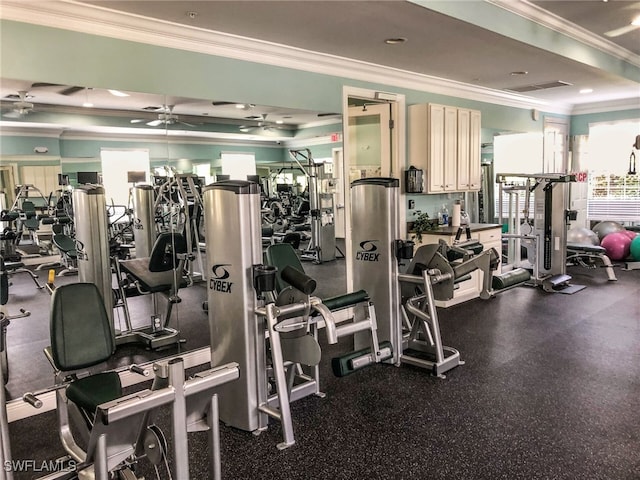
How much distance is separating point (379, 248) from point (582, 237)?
16.9ft

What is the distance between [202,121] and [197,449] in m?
2.36

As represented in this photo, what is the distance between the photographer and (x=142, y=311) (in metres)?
4.29

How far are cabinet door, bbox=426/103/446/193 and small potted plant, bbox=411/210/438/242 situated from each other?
347 millimetres

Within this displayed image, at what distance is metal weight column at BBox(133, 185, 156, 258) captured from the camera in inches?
148

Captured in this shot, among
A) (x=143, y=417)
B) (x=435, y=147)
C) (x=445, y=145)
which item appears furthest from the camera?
(x=445, y=145)

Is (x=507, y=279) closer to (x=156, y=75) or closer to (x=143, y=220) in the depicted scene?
(x=143, y=220)

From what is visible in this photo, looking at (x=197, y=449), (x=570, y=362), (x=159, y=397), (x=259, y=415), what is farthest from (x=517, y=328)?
(x=159, y=397)

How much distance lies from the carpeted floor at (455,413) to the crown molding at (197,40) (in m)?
1.72

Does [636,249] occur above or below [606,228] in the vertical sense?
below

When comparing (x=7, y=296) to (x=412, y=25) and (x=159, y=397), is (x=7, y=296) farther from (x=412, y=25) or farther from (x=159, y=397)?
(x=412, y=25)

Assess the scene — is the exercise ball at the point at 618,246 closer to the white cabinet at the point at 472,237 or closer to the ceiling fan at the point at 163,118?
the white cabinet at the point at 472,237

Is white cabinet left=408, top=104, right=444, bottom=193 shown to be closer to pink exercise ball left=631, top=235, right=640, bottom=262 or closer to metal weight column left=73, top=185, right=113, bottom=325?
metal weight column left=73, top=185, right=113, bottom=325

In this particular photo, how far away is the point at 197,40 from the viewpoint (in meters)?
3.63

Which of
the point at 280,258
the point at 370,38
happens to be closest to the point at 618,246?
the point at 370,38
